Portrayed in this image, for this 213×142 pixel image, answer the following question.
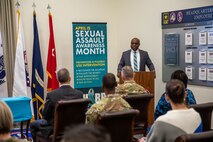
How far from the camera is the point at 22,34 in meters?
5.92

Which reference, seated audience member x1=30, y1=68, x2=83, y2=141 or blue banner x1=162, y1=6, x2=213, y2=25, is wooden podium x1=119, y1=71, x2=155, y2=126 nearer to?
blue banner x1=162, y1=6, x2=213, y2=25

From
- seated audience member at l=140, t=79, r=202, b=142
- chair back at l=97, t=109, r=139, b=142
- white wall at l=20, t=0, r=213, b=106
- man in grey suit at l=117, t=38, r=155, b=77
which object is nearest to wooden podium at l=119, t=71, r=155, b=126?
man in grey suit at l=117, t=38, r=155, b=77

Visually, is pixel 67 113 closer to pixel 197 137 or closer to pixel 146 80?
pixel 197 137

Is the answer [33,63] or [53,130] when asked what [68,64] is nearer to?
[33,63]

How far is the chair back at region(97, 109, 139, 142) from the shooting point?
2950mm

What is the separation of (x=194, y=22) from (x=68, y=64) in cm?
261

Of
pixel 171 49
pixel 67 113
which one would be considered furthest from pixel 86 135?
pixel 171 49

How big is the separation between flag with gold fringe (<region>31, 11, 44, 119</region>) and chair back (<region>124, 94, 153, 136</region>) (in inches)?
97.7

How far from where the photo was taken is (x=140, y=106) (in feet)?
12.6

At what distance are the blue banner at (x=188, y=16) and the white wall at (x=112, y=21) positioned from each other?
0.33 feet

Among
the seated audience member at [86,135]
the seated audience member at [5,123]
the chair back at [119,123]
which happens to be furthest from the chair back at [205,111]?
the seated audience member at [86,135]

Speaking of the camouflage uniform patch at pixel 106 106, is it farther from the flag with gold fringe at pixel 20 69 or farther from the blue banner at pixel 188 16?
the flag with gold fringe at pixel 20 69

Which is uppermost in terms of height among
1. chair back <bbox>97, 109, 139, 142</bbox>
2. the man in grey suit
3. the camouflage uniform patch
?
the man in grey suit

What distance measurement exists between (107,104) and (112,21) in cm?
414
